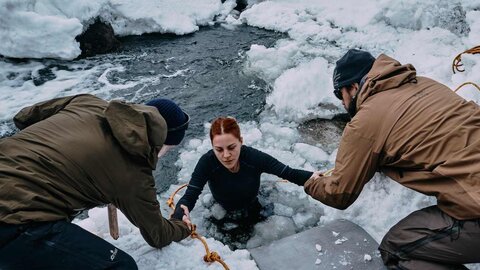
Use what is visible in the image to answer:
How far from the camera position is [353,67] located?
3.19m

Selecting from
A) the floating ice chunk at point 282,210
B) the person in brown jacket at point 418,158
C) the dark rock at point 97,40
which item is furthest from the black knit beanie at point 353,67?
the dark rock at point 97,40

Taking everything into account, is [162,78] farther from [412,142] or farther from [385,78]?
[412,142]

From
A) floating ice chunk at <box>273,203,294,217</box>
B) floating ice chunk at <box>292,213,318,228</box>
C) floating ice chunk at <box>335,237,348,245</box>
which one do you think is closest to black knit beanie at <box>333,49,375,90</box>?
floating ice chunk at <box>335,237,348,245</box>

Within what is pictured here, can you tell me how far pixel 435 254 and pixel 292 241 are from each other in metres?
1.23

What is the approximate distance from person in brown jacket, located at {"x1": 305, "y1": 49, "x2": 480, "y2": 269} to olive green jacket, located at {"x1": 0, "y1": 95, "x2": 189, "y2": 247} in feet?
4.68

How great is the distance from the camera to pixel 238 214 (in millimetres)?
4648

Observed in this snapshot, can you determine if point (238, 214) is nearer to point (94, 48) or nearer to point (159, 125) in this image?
point (159, 125)

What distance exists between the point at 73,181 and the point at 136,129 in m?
0.45

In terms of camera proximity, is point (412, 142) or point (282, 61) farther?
point (282, 61)

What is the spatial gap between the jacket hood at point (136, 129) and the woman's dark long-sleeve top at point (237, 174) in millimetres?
1369

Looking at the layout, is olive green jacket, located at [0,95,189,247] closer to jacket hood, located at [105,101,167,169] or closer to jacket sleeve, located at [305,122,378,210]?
jacket hood, located at [105,101,167,169]

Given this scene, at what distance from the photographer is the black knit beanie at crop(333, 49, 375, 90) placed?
10.4ft

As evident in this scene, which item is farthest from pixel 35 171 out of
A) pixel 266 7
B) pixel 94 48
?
pixel 266 7

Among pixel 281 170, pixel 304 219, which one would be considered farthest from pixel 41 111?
pixel 304 219
